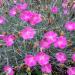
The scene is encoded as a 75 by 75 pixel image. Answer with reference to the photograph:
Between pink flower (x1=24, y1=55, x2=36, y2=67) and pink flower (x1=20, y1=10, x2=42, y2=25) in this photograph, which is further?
pink flower (x1=20, y1=10, x2=42, y2=25)

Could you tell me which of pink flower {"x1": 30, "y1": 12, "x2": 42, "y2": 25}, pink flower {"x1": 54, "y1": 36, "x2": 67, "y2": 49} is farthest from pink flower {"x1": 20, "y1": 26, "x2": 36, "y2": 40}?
pink flower {"x1": 54, "y1": 36, "x2": 67, "y2": 49}

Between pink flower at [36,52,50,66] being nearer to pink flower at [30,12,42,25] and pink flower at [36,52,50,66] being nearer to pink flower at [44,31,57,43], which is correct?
pink flower at [44,31,57,43]

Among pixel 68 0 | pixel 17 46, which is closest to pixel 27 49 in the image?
pixel 17 46

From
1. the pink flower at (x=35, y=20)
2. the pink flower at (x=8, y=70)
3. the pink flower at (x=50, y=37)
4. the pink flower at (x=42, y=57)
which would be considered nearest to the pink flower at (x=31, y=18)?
the pink flower at (x=35, y=20)

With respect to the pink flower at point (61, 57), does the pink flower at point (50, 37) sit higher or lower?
higher

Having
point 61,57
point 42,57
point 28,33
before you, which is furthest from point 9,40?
point 61,57

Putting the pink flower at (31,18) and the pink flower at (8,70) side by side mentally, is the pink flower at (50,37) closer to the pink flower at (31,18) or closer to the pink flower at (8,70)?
the pink flower at (31,18)

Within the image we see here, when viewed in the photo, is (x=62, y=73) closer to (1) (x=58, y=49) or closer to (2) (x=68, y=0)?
(1) (x=58, y=49)

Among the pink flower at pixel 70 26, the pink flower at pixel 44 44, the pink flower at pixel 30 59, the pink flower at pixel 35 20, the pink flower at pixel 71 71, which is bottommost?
the pink flower at pixel 71 71

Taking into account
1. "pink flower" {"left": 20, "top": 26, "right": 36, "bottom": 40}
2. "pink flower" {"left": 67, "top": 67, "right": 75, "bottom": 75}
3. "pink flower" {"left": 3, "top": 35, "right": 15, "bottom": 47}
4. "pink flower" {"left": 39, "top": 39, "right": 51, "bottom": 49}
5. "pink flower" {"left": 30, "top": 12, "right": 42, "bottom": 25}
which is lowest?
"pink flower" {"left": 67, "top": 67, "right": 75, "bottom": 75}

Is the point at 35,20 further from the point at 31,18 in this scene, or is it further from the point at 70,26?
the point at 70,26

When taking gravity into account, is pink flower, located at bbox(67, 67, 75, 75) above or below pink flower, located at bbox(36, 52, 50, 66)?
below
